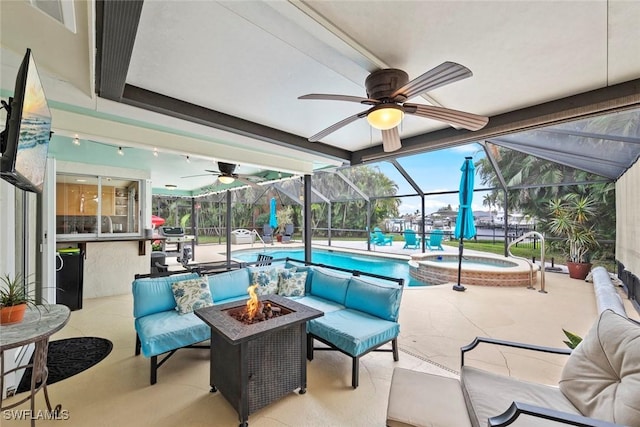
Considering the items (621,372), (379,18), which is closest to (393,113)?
(379,18)

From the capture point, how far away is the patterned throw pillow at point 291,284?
3.43m

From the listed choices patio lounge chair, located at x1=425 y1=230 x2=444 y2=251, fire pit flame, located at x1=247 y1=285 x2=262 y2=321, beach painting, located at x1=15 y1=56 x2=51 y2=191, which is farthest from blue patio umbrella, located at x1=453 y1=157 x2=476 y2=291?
beach painting, located at x1=15 y1=56 x2=51 y2=191

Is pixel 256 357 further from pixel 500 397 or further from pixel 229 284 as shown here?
pixel 500 397

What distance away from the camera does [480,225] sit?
9359mm

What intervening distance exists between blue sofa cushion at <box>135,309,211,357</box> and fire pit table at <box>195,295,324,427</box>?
0.31m

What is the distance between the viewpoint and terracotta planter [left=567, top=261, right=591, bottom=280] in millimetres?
5703

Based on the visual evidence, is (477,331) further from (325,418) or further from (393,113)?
(393,113)

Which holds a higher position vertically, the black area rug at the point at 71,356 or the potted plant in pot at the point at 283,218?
the potted plant in pot at the point at 283,218

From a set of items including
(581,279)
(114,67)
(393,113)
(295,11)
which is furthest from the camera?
(581,279)

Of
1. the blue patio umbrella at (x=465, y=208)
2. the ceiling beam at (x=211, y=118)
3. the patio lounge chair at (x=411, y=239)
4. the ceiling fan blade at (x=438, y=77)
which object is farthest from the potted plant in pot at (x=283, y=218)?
the ceiling fan blade at (x=438, y=77)

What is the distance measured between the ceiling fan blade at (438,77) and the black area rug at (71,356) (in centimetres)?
388

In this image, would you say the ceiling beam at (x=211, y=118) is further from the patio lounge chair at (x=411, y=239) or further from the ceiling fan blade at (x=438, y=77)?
the patio lounge chair at (x=411, y=239)

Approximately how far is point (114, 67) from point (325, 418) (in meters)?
3.00

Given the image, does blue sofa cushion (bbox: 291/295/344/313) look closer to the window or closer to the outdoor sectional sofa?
the outdoor sectional sofa
